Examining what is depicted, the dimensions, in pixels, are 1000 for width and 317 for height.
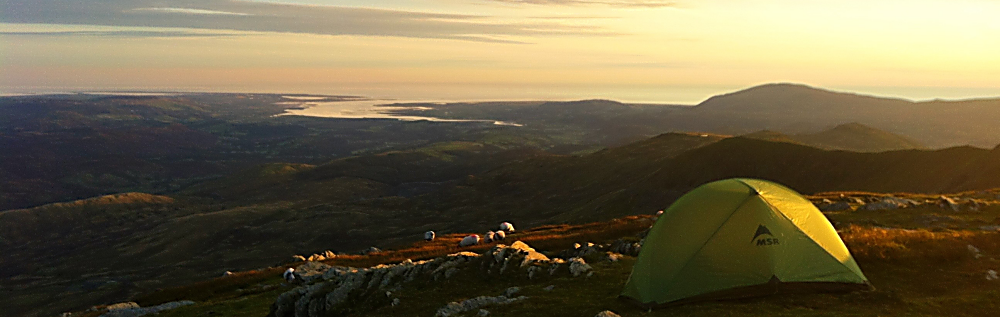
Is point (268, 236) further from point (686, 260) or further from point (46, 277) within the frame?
point (686, 260)

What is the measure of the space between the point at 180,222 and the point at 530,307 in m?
208

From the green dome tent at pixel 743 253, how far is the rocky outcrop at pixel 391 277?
7.19 m

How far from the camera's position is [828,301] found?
63.1 feet

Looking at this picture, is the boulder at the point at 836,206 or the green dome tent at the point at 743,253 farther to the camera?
the boulder at the point at 836,206

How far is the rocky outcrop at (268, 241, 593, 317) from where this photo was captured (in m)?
29.6

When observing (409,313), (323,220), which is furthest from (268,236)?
(409,313)

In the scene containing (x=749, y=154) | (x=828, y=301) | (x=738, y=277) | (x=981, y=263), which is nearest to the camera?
(x=828, y=301)

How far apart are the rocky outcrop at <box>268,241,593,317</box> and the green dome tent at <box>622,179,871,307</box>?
719cm

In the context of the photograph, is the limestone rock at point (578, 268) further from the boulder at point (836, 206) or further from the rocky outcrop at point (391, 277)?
the boulder at point (836, 206)

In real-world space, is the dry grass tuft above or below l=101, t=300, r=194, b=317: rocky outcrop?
above

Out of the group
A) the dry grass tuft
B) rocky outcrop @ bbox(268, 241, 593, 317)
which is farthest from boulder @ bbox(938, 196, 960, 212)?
rocky outcrop @ bbox(268, 241, 593, 317)

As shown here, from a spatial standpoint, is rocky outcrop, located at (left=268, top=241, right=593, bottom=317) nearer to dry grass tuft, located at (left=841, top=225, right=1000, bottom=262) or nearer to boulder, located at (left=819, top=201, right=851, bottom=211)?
dry grass tuft, located at (left=841, top=225, right=1000, bottom=262)

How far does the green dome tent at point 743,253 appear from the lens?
800 inches

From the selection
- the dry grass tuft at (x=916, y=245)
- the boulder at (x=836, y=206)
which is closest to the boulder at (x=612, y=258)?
the dry grass tuft at (x=916, y=245)
